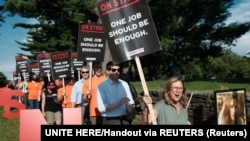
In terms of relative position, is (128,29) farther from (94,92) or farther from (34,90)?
(34,90)

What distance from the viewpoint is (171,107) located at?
5.29m

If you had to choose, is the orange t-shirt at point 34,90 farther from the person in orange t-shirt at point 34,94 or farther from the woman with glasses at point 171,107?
the woman with glasses at point 171,107

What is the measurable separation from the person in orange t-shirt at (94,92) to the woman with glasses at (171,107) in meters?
A: 3.01

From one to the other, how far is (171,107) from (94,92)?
3823 mm

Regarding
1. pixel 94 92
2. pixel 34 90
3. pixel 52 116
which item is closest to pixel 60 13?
pixel 34 90

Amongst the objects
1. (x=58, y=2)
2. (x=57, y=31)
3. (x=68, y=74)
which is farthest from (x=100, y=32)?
(x=57, y=31)

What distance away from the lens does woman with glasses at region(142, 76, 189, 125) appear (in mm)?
5238

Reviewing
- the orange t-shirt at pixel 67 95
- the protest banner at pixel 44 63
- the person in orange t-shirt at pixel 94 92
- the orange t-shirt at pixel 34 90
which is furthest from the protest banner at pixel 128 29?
the protest banner at pixel 44 63

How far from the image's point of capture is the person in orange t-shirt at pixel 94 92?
8.48 meters

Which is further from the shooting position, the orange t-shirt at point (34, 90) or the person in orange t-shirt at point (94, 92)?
the orange t-shirt at point (34, 90)

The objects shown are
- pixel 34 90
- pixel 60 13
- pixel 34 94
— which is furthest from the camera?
pixel 60 13

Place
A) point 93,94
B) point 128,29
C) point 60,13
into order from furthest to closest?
1. point 60,13
2. point 93,94
3. point 128,29

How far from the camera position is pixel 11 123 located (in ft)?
57.5

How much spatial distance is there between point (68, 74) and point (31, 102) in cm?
312
